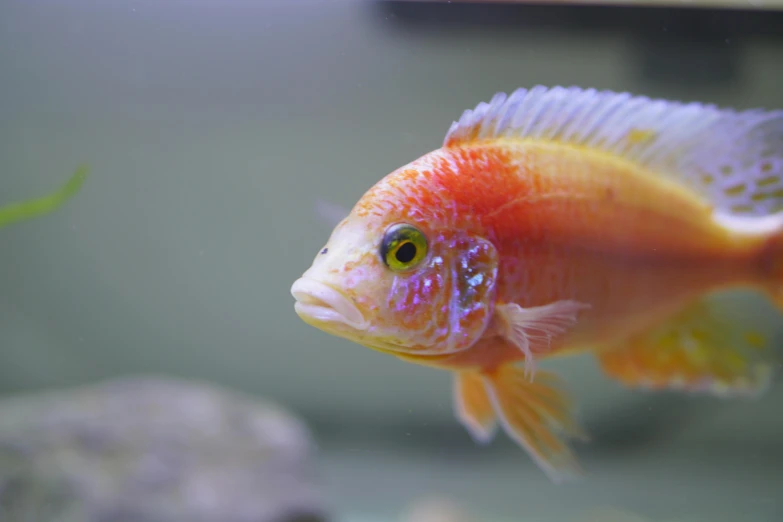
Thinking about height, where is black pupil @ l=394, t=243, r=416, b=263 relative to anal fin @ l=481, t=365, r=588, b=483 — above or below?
above

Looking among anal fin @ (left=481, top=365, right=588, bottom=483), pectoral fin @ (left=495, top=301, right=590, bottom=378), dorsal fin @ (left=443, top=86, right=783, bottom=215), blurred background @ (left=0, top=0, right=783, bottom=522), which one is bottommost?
anal fin @ (left=481, top=365, right=588, bottom=483)

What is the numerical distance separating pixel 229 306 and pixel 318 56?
7.16ft

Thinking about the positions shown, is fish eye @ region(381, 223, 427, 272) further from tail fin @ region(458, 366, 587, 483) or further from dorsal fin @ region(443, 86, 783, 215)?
tail fin @ region(458, 366, 587, 483)

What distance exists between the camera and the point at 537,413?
3.65ft

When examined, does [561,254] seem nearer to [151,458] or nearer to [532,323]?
[532,323]

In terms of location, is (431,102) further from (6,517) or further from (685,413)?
(685,413)

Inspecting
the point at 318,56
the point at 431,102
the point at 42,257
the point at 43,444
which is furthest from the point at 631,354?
the point at 42,257

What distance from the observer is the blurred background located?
1404 millimetres

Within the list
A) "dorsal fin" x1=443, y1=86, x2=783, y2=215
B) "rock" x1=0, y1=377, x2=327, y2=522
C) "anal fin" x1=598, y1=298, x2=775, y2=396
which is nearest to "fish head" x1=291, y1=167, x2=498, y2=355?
"dorsal fin" x1=443, y1=86, x2=783, y2=215

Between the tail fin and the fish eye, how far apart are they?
0.30m

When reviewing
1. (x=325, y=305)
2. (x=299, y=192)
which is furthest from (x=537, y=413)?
(x=299, y=192)

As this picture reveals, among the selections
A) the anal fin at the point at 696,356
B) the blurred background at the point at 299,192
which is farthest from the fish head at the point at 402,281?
the anal fin at the point at 696,356

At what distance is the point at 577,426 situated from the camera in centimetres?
112

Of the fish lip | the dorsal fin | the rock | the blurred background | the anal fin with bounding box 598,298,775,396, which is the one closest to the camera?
the fish lip
